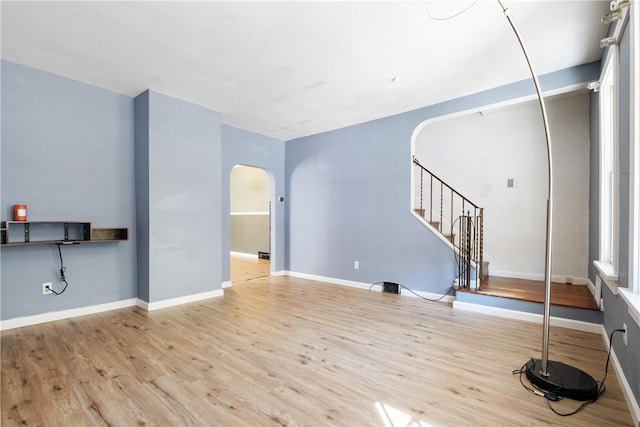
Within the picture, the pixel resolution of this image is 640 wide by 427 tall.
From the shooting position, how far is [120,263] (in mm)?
3707

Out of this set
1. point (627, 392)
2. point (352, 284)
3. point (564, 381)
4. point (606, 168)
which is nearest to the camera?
point (627, 392)

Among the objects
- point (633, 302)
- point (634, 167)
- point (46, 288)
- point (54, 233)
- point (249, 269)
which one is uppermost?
point (634, 167)

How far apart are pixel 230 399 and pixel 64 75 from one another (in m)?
3.88

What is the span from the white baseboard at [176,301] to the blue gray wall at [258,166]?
1.85 feet

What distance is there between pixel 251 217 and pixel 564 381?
301 inches

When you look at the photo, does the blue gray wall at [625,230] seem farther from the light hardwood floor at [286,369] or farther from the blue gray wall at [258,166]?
the blue gray wall at [258,166]

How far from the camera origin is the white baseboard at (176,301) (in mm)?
3620

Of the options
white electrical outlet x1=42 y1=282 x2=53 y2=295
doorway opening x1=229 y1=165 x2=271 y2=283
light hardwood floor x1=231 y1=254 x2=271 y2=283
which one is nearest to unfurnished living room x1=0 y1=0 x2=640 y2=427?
white electrical outlet x1=42 y1=282 x2=53 y2=295

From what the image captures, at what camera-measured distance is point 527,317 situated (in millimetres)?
3227

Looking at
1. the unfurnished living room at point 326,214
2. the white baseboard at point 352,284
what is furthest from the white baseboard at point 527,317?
the white baseboard at point 352,284

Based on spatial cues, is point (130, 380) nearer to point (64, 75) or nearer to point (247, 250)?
point (64, 75)

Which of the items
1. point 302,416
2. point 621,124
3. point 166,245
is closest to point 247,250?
point 166,245

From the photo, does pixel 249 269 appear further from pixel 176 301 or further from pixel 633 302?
A: pixel 633 302

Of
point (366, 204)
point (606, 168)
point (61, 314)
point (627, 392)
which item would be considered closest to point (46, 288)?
point (61, 314)
